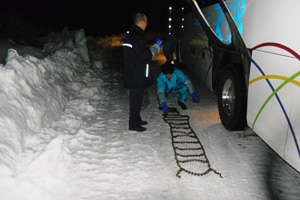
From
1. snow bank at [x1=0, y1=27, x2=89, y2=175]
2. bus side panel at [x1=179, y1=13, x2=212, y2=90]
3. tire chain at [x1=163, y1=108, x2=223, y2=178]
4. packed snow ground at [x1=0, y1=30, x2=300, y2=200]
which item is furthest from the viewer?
bus side panel at [x1=179, y1=13, x2=212, y2=90]

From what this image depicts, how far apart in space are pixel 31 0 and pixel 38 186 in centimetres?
3109

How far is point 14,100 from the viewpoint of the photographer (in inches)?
164

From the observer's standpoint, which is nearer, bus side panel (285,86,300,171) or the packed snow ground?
bus side panel (285,86,300,171)

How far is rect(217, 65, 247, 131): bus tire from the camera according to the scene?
Result: 4234 millimetres

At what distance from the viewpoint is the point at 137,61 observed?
4348 millimetres

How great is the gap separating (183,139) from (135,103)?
3.35 feet

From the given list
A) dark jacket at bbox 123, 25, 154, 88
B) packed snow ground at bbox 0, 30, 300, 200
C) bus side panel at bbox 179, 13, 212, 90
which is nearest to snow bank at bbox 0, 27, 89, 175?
packed snow ground at bbox 0, 30, 300, 200

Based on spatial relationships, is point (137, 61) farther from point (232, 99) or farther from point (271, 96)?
point (271, 96)

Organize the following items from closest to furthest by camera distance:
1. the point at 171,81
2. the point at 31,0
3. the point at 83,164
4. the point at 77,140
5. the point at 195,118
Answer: the point at 83,164 → the point at 77,140 → the point at 195,118 → the point at 171,81 → the point at 31,0

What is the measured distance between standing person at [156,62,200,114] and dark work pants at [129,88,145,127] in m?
0.97

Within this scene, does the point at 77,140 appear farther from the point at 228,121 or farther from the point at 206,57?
the point at 206,57

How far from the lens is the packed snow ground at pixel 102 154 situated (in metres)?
2.98

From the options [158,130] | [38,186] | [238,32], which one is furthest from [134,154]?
[238,32]

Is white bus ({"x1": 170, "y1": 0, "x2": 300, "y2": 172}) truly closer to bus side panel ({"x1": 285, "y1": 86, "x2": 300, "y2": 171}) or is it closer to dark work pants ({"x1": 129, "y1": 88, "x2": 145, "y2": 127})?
bus side panel ({"x1": 285, "y1": 86, "x2": 300, "y2": 171})
